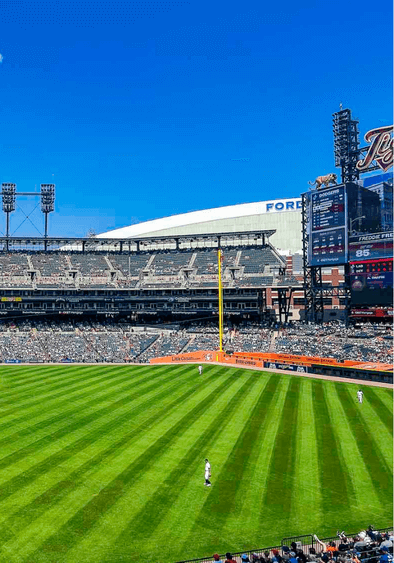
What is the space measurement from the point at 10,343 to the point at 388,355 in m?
43.1

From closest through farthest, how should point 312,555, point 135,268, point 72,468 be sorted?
point 312,555, point 72,468, point 135,268

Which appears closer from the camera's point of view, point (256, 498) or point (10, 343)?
point (256, 498)

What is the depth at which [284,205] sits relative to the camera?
97.1 m

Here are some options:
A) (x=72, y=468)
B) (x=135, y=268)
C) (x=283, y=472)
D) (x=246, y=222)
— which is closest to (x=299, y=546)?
(x=283, y=472)

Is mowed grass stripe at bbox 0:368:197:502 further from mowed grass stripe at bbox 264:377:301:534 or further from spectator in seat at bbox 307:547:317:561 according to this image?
spectator in seat at bbox 307:547:317:561

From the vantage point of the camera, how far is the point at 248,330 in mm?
60000

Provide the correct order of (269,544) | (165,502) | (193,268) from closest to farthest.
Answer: (269,544)
(165,502)
(193,268)

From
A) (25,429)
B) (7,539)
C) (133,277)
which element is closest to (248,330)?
(133,277)

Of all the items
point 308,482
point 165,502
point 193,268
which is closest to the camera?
point 165,502

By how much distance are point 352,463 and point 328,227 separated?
124 feet

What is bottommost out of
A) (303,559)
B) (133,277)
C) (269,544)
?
(269,544)

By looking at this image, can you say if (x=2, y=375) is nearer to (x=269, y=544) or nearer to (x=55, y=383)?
(x=55, y=383)

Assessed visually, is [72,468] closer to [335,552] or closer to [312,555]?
[312,555]

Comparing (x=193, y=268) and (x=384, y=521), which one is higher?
(x=193, y=268)
